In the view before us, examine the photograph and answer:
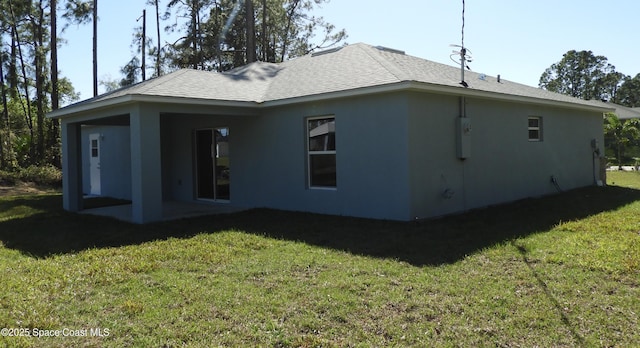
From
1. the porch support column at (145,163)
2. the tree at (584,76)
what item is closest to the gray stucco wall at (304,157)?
the porch support column at (145,163)

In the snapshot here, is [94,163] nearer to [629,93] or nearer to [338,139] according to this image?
[338,139]

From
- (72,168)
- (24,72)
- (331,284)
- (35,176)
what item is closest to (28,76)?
(24,72)

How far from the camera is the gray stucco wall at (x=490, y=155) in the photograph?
27.9 feet

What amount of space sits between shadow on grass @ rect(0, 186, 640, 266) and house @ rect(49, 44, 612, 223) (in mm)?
562

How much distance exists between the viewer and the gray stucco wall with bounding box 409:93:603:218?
8.51 meters

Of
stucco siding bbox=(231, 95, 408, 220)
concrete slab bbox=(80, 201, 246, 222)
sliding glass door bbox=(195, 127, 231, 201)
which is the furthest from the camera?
sliding glass door bbox=(195, 127, 231, 201)

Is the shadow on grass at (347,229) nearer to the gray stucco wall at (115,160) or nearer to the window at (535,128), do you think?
the window at (535,128)

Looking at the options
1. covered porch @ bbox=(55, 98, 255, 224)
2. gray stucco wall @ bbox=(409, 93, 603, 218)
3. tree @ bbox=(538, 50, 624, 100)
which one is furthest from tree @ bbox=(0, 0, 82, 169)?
tree @ bbox=(538, 50, 624, 100)

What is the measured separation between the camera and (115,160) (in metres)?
14.9

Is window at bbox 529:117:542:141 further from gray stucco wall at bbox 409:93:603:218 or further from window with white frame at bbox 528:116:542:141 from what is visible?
gray stucco wall at bbox 409:93:603:218

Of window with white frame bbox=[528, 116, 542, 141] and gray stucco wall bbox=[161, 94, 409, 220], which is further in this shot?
window with white frame bbox=[528, 116, 542, 141]

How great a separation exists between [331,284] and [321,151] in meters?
5.18

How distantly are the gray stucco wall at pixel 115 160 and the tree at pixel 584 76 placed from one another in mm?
58561

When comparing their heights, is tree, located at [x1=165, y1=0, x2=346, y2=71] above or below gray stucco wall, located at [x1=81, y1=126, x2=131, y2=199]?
above
